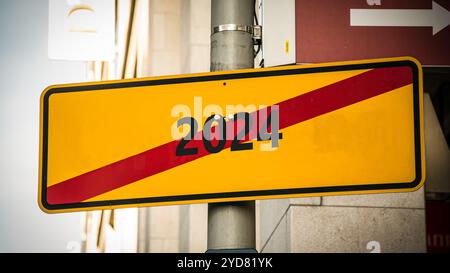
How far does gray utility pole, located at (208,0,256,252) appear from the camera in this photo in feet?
9.51

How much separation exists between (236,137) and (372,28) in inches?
53.1

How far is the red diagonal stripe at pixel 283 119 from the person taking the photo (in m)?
2.96

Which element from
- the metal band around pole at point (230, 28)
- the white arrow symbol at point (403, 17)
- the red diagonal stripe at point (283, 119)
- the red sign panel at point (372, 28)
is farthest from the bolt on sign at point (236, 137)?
the white arrow symbol at point (403, 17)

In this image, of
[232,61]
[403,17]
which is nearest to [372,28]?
[403,17]

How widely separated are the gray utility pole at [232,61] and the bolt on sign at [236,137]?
71mm

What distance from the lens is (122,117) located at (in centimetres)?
307

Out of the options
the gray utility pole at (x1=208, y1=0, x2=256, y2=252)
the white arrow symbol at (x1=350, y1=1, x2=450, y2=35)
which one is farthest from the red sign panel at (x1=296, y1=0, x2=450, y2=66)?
the gray utility pole at (x1=208, y1=0, x2=256, y2=252)

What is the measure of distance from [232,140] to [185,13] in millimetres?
9938

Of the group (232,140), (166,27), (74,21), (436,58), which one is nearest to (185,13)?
(166,27)

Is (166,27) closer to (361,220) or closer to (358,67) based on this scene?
(361,220)

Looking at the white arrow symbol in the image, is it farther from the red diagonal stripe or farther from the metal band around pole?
the metal band around pole

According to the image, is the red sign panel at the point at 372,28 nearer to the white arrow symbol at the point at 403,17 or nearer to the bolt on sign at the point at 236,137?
the white arrow symbol at the point at 403,17

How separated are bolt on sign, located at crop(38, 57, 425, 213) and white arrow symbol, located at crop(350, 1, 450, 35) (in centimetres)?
94
